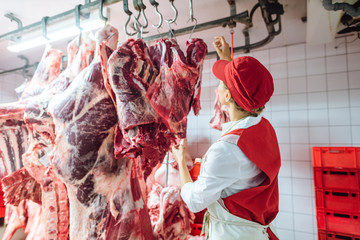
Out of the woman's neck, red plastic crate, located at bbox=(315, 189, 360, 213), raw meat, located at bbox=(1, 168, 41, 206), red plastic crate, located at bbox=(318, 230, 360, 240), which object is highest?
the woman's neck

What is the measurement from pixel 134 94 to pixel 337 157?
223cm

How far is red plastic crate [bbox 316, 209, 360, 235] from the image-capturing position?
88.7 inches

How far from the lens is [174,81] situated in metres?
1.11

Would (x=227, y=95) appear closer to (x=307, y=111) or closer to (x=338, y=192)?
(x=338, y=192)

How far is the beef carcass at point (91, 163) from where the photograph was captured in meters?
1.20

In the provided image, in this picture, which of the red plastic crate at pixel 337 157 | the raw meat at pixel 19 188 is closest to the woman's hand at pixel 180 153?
the raw meat at pixel 19 188

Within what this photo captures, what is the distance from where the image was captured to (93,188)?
1222 mm

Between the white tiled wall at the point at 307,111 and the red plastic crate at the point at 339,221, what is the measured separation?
688 mm

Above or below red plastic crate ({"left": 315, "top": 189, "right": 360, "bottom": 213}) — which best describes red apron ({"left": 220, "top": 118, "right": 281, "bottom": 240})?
above

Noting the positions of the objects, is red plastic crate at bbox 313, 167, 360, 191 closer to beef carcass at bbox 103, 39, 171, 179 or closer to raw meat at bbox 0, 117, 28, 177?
beef carcass at bbox 103, 39, 171, 179

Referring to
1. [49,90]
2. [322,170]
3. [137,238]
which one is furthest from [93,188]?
[322,170]

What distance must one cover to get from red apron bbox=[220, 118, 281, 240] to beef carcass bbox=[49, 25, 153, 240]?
0.52 m

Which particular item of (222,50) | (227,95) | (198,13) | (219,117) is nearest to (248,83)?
(227,95)

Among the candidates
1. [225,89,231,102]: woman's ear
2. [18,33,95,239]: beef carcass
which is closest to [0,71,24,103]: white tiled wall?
[18,33,95,239]: beef carcass
